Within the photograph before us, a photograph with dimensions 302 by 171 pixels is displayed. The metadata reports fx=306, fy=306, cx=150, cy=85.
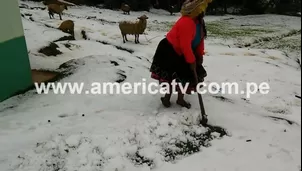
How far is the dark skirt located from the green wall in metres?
2.32

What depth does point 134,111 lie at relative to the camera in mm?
4168

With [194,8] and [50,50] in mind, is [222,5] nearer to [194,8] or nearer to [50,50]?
[50,50]

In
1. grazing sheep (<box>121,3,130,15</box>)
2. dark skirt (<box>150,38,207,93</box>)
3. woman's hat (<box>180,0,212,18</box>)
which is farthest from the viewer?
grazing sheep (<box>121,3,130,15</box>)

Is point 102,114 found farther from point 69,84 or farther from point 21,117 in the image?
point 69,84

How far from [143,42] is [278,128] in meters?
6.54

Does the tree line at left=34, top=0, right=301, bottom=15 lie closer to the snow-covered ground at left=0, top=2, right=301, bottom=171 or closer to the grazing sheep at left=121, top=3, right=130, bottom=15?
the grazing sheep at left=121, top=3, right=130, bottom=15

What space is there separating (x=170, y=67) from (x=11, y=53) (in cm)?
256

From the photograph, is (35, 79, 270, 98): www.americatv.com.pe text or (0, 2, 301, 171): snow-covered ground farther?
(35, 79, 270, 98): www.americatv.com.pe text

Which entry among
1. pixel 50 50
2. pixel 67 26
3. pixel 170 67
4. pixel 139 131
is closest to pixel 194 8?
pixel 170 67

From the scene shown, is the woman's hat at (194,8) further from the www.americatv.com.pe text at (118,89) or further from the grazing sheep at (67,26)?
the grazing sheep at (67,26)

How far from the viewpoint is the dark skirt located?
385 cm

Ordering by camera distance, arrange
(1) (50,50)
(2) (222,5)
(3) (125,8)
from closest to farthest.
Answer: (1) (50,50) → (3) (125,8) → (2) (222,5)

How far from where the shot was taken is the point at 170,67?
153 inches

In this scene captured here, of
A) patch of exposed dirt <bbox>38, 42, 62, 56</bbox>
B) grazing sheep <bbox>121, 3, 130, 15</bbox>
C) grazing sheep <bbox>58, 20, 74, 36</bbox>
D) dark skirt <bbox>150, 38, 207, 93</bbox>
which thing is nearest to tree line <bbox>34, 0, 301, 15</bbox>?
grazing sheep <bbox>121, 3, 130, 15</bbox>
